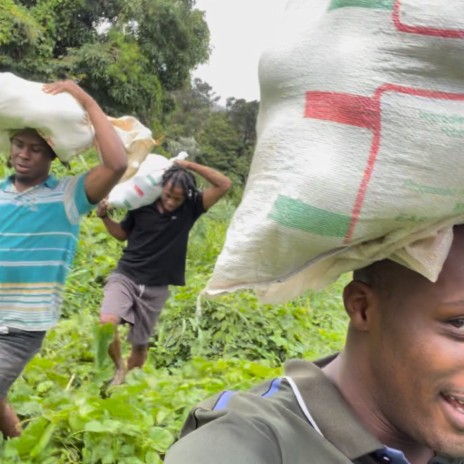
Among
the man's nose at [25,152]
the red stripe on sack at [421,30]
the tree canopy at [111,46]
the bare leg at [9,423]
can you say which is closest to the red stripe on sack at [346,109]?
the red stripe on sack at [421,30]

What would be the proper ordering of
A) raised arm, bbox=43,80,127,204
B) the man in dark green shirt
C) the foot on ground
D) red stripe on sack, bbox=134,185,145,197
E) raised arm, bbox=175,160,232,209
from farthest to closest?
raised arm, bbox=175,160,232,209 → red stripe on sack, bbox=134,185,145,197 → the foot on ground → raised arm, bbox=43,80,127,204 → the man in dark green shirt

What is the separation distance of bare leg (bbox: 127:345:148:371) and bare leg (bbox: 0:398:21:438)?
1442 mm

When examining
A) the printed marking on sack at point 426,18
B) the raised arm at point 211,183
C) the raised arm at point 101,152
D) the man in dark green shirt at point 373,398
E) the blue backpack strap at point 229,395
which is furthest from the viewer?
the raised arm at point 211,183

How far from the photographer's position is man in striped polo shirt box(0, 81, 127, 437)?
288cm

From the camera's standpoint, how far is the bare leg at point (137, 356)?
4434mm

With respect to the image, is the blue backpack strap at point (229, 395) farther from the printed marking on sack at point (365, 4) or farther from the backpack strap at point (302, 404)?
the printed marking on sack at point (365, 4)

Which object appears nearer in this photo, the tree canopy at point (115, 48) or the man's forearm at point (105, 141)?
the man's forearm at point (105, 141)

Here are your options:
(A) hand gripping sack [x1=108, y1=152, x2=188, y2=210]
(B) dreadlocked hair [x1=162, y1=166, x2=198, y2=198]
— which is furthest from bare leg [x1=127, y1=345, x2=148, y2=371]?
(B) dreadlocked hair [x1=162, y1=166, x2=198, y2=198]

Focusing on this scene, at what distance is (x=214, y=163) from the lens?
26.8 meters

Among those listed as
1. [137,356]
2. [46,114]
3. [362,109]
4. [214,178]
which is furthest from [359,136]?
[137,356]

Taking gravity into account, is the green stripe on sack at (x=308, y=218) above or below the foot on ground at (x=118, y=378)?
above

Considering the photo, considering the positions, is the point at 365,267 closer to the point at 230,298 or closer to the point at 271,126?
the point at 271,126

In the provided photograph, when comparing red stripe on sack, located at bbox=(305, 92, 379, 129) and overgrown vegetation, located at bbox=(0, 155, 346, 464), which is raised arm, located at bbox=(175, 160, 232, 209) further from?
red stripe on sack, located at bbox=(305, 92, 379, 129)

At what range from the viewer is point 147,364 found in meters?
4.46
